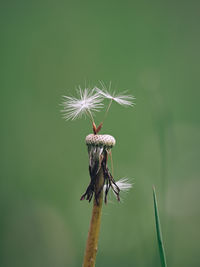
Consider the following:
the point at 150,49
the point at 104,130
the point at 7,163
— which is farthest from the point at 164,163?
the point at 7,163

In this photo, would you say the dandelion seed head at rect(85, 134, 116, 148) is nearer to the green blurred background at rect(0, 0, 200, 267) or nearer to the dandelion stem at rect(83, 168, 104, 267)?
the dandelion stem at rect(83, 168, 104, 267)

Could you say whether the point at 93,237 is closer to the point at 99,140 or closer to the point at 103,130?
the point at 99,140

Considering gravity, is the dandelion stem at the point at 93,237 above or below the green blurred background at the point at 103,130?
below

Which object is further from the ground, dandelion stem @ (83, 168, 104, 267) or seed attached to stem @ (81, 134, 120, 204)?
seed attached to stem @ (81, 134, 120, 204)

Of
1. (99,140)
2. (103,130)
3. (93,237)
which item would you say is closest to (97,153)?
(99,140)

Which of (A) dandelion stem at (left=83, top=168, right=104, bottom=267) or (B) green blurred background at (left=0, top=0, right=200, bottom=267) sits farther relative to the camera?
(B) green blurred background at (left=0, top=0, right=200, bottom=267)

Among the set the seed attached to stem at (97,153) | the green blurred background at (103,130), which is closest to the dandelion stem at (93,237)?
the seed attached to stem at (97,153)

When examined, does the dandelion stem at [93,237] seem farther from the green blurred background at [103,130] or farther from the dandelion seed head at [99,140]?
the green blurred background at [103,130]

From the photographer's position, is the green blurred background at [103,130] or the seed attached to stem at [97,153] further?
the green blurred background at [103,130]

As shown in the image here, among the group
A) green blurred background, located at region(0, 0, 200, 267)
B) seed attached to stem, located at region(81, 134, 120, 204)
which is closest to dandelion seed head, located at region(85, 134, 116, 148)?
seed attached to stem, located at region(81, 134, 120, 204)
